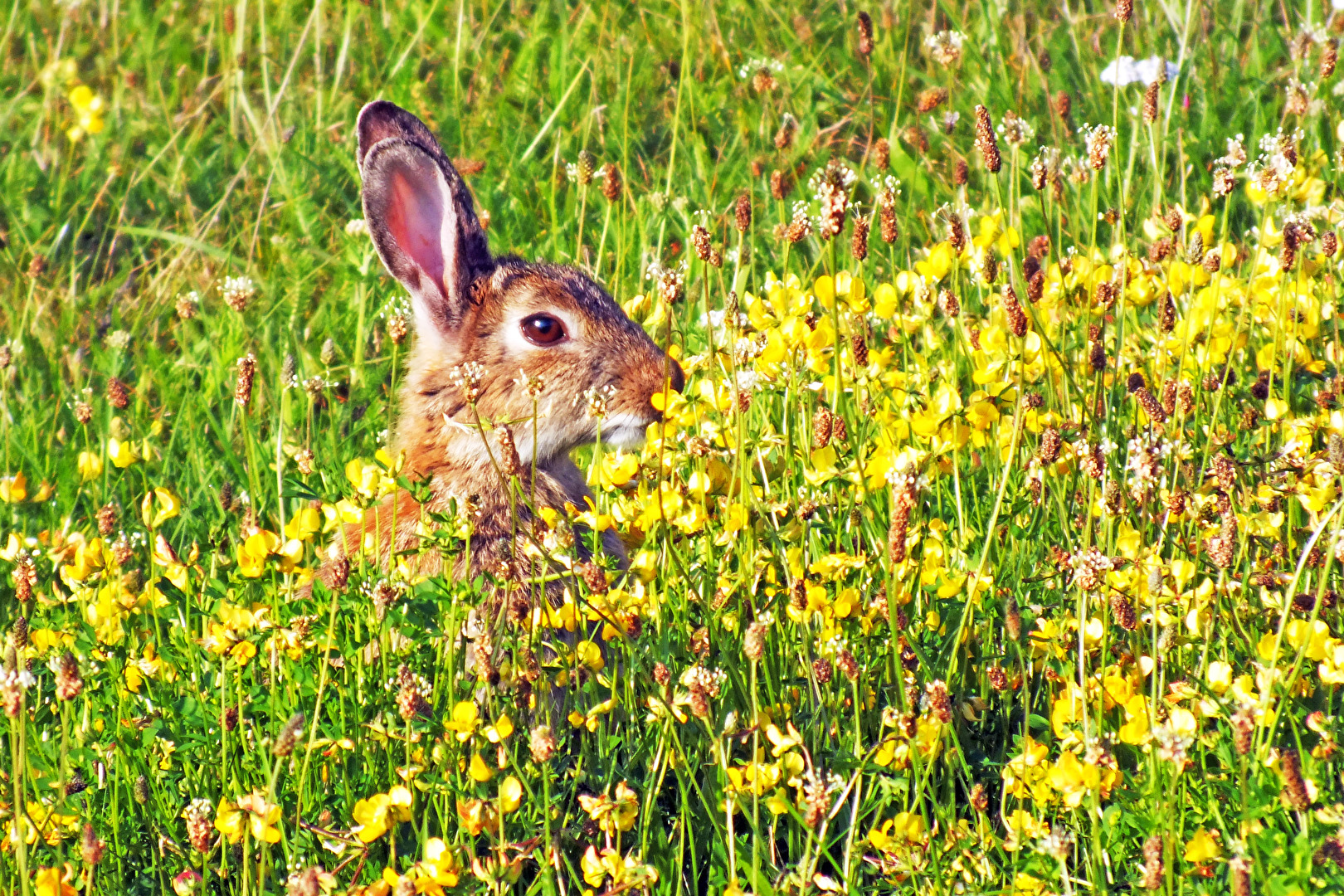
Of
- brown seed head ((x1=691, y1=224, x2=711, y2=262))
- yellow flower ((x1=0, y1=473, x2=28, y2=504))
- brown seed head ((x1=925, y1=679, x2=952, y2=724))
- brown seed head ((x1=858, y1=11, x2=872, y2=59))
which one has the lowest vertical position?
brown seed head ((x1=925, y1=679, x2=952, y2=724))

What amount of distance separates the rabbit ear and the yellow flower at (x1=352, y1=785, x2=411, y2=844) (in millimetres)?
2389

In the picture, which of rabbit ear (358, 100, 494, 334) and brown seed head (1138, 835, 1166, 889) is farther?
rabbit ear (358, 100, 494, 334)

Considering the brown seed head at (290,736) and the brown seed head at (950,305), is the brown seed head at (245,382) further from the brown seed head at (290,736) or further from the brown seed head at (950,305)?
the brown seed head at (950,305)

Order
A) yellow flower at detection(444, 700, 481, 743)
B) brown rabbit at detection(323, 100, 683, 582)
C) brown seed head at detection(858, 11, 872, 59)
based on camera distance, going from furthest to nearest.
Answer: brown rabbit at detection(323, 100, 683, 582) → brown seed head at detection(858, 11, 872, 59) → yellow flower at detection(444, 700, 481, 743)

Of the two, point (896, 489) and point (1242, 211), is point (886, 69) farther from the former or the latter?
point (896, 489)

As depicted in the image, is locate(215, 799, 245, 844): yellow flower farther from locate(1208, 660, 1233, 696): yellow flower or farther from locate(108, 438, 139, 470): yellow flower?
locate(1208, 660, 1233, 696): yellow flower

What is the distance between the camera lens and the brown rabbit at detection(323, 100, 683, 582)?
4.65 meters

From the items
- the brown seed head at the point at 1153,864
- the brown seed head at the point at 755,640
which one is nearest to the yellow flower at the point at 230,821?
the brown seed head at the point at 755,640

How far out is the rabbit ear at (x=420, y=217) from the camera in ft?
15.3

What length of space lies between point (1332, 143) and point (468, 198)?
323 centimetres

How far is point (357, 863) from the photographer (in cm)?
294

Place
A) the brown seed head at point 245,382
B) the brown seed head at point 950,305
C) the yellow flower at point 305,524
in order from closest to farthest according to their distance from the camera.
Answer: the yellow flower at point 305,524
the brown seed head at point 245,382
the brown seed head at point 950,305

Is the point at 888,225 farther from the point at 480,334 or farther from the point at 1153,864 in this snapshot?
the point at 480,334

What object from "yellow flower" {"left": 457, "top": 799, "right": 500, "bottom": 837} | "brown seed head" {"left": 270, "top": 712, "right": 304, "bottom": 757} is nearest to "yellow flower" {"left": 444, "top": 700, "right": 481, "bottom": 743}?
"yellow flower" {"left": 457, "top": 799, "right": 500, "bottom": 837}
